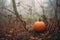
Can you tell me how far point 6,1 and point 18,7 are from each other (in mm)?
114

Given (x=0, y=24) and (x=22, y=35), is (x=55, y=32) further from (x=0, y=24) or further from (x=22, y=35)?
(x=0, y=24)

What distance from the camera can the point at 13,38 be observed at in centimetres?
116

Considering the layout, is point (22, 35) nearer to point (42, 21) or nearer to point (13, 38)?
point (13, 38)

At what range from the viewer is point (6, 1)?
117 centimetres

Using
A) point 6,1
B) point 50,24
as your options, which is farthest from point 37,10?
point 6,1

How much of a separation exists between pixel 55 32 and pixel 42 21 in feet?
0.49

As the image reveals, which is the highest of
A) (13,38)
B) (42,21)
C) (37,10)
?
(37,10)

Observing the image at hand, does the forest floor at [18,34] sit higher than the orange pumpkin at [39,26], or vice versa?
the orange pumpkin at [39,26]

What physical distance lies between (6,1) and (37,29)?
36cm

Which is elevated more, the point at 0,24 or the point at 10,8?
the point at 10,8

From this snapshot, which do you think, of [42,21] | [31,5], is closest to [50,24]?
[42,21]

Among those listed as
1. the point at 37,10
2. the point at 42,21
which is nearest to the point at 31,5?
the point at 37,10

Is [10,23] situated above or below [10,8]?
below

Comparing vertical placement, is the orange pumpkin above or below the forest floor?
above
